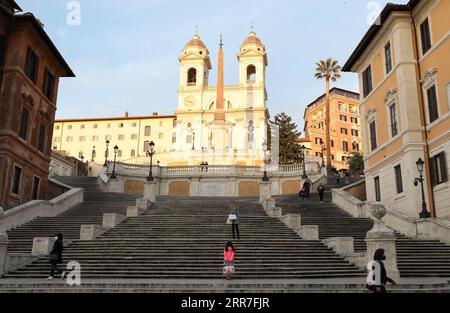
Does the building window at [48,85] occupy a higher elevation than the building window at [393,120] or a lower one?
higher

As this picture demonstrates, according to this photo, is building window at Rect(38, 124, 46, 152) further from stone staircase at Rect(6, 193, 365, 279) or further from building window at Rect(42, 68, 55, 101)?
stone staircase at Rect(6, 193, 365, 279)

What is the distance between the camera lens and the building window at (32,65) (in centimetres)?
2860

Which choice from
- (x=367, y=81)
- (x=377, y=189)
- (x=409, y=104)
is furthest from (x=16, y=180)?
(x=367, y=81)

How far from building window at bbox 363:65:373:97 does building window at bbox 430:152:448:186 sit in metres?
8.83

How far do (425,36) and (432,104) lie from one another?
4.05m

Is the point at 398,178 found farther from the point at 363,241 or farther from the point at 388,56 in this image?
the point at 388,56

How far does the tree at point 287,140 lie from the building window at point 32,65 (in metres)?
41.6

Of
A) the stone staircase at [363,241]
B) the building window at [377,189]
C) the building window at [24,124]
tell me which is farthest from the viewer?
the building window at [377,189]

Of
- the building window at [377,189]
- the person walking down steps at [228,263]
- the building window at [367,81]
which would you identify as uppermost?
the building window at [367,81]

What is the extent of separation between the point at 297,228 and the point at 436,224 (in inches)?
247

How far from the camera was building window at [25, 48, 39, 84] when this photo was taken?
28600 mm

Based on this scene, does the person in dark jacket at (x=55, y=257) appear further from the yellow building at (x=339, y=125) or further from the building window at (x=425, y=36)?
the yellow building at (x=339, y=125)

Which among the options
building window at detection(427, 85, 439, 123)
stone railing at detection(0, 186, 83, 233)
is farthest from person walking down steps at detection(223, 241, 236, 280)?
building window at detection(427, 85, 439, 123)

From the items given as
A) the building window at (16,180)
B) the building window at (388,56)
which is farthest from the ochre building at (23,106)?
the building window at (388,56)
